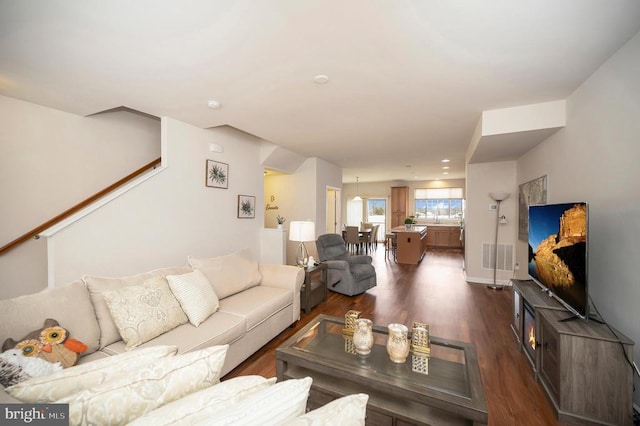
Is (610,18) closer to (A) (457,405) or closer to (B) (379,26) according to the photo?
(B) (379,26)

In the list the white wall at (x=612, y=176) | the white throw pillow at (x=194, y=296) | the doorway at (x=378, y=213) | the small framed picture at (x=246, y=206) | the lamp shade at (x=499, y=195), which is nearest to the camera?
the white wall at (x=612, y=176)

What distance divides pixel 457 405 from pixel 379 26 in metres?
2.10

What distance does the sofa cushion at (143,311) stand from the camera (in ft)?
5.63

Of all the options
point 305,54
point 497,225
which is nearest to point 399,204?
point 497,225

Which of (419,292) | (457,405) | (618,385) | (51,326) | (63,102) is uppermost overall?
(63,102)

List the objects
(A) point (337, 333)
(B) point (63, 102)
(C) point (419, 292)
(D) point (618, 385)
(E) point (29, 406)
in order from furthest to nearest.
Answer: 1. (C) point (419, 292)
2. (B) point (63, 102)
3. (A) point (337, 333)
4. (D) point (618, 385)
5. (E) point (29, 406)

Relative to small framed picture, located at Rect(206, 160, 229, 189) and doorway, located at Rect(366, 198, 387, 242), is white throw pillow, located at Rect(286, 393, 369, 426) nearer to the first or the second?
small framed picture, located at Rect(206, 160, 229, 189)

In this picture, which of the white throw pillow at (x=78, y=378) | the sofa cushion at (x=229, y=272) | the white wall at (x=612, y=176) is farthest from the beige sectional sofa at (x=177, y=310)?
the white wall at (x=612, y=176)

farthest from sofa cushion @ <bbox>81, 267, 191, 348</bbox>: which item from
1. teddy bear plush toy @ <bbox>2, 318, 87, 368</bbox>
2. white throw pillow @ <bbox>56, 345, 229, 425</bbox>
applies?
white throw pillow @ <bbox>56, 345, 229, 425</bbox>

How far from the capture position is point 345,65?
2.02 meters

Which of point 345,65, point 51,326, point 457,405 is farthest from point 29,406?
point 345,65

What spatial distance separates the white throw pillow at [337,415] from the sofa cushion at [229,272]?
208cm

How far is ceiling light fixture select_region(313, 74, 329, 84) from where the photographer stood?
2178 mm

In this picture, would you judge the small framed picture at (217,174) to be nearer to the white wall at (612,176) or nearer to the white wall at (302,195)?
the white wall at (302,195)
